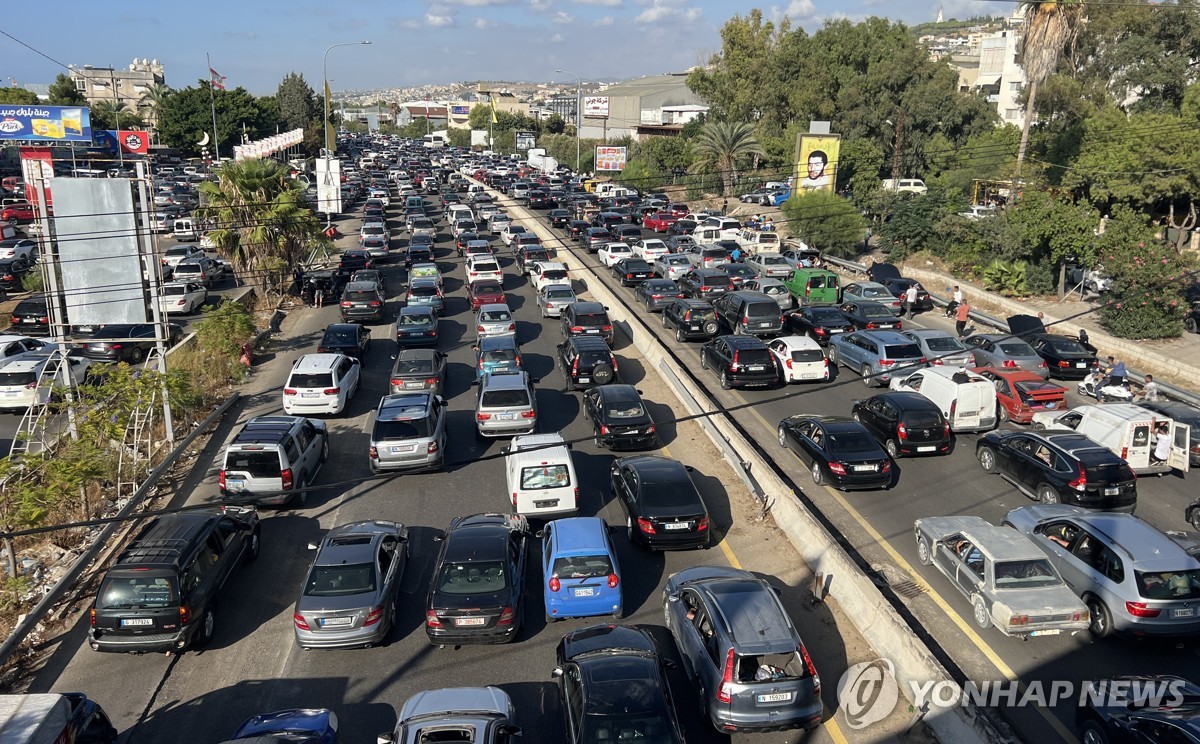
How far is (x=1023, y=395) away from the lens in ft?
70.9

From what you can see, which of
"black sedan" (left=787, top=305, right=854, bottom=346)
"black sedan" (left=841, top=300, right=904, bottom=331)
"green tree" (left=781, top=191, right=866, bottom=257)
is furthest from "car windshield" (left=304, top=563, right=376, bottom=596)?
"green tree" (left=781, top=191, right=866, bottom=257)

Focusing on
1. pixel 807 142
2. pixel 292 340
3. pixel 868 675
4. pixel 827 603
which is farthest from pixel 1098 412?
pixel 807 142

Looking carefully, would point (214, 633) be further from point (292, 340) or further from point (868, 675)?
point (292, 340)

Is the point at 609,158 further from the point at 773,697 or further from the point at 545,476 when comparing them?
the point at 773,697

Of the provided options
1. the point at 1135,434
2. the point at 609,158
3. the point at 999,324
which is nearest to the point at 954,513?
the point at 1135,434

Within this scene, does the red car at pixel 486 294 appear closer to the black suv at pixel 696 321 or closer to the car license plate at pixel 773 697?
the black suv at pixel 696 321

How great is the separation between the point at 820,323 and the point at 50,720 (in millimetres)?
25256

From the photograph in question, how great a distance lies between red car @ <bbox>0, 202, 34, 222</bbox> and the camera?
183ft

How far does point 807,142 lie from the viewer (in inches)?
2162

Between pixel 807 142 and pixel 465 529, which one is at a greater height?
pixel 807 142

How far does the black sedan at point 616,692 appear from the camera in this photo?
9.16m

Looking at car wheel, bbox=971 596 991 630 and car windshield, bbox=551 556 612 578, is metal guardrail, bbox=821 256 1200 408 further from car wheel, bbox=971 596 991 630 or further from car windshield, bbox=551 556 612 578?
car windshield, bbox=551 556 612 578

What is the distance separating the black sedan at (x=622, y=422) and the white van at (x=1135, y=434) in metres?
10.2

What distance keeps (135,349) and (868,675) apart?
26.7 meters
